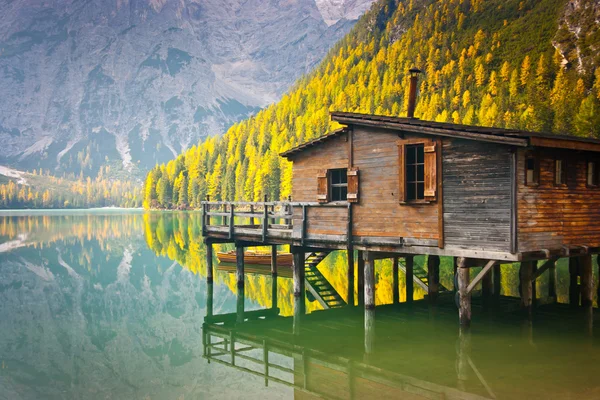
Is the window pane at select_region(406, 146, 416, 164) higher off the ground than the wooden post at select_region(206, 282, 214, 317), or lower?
higher

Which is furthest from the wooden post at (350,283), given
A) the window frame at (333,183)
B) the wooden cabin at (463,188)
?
the wooden cabin at (463,188)

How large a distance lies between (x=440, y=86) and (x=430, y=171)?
132711mm

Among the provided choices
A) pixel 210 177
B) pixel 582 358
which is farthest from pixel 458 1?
pixel 582 358

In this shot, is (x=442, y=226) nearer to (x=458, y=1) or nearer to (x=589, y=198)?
(x=589, y=198)

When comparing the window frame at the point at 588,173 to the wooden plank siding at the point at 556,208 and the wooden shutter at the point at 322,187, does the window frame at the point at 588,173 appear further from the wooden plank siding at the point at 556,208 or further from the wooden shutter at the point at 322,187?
the wooden shutter at the point at 322,187

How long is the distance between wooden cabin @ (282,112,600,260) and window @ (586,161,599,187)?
0.13ft

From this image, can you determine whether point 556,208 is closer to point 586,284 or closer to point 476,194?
point 476,194

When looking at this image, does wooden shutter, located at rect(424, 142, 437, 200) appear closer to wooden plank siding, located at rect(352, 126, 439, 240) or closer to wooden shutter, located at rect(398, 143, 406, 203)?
wooden plank siding, located at rect(352, 126, 439, 240)

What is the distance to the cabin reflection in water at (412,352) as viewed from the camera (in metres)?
14.8

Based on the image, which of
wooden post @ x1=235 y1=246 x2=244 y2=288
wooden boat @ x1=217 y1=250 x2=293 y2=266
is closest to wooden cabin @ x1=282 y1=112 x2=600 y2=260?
wooden post @ x1=235 y1=246 x2=244 y2=288

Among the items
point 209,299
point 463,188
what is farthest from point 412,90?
point 209,299

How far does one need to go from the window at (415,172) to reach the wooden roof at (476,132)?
2.54ft

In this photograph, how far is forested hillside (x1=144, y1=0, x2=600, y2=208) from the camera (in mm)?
115625

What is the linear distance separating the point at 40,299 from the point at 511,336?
81.4 feet
